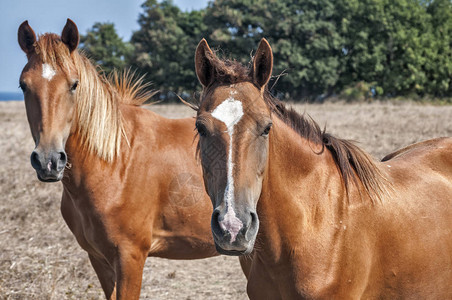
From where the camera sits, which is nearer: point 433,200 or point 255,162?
point 255,162

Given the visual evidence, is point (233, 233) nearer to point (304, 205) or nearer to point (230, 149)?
point (230, 149)

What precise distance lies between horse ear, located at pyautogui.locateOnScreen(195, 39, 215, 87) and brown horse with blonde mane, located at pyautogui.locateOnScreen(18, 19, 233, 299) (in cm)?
142

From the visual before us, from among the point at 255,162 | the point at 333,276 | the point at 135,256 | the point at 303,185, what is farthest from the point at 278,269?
the point at 135,256

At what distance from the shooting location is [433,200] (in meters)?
2.78

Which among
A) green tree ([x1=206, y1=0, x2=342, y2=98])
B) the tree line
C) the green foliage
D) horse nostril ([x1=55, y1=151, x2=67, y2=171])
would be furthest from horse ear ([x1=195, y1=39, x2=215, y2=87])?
the green foliage

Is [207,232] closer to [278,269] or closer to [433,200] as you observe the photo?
[278,269]

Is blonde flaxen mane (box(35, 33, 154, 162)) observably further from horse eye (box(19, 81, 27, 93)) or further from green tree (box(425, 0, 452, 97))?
green tree (box(425, 0, 452, 97))

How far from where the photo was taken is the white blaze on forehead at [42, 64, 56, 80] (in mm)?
3275

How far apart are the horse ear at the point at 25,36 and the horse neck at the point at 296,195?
223cm

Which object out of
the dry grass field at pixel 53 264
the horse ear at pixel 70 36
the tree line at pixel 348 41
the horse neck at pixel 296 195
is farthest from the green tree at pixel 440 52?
the horse neck at pixel 296 195

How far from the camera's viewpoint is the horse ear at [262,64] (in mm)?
2223

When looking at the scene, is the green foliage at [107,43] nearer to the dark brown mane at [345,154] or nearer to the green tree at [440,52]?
the green tree at [440,52]

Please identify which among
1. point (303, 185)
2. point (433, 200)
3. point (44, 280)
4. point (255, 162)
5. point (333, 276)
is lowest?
point (44, 280)

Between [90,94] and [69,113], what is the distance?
316mm
